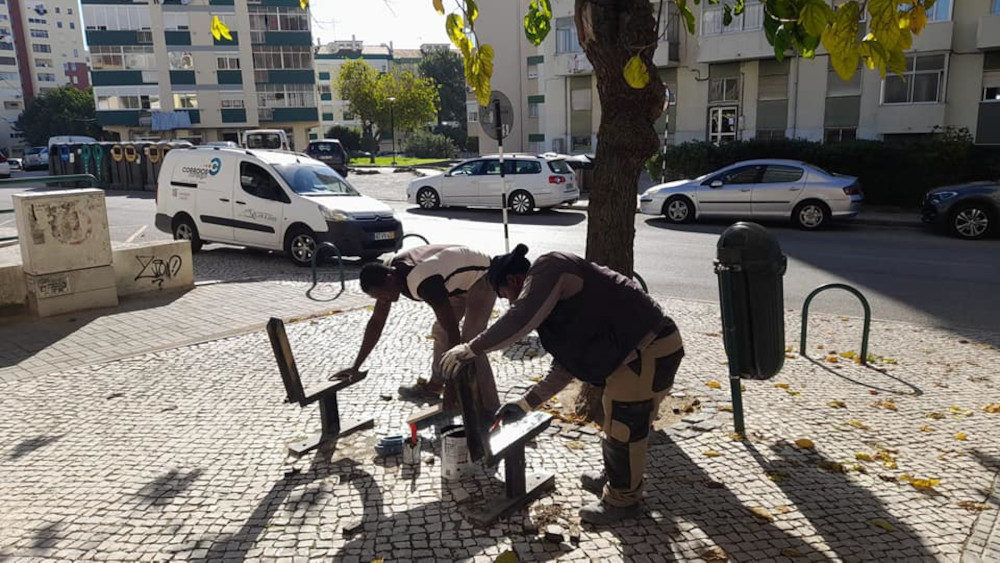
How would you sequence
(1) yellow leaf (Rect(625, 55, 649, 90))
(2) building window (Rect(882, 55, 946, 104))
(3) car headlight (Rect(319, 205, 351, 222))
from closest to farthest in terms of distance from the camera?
(1) yellow leaf (Rect(625, 55, 649, 90)) < (3) car headlight (Rect(319, 205, 351, 222)) < (2) building window (Rect(882, 55, 946, 104))

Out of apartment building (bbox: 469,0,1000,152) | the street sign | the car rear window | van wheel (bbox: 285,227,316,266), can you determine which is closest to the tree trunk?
the street sign

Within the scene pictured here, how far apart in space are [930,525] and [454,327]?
299 cm

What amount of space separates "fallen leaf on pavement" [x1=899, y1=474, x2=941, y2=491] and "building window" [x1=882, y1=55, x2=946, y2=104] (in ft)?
88.3

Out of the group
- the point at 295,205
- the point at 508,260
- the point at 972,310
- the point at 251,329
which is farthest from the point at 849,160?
the point at 508,260

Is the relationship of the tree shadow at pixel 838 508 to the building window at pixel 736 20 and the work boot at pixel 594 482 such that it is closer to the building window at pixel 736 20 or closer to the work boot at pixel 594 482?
the work boot at pixel 594 482

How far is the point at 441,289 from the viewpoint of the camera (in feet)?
15.9

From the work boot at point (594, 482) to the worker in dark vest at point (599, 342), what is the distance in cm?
33

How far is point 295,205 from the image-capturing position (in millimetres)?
12242

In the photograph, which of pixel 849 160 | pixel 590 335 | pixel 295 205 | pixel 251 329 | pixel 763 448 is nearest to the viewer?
pixel 590 335

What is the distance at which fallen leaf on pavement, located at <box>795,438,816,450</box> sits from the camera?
479 centimetres

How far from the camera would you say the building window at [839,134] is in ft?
96.8

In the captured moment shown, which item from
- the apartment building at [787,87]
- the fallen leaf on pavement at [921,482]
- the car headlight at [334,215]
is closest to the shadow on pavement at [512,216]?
the car headlight at [334,215]

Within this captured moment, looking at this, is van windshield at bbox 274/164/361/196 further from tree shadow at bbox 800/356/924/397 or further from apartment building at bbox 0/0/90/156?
apartment building at bbox 0/0/90/156

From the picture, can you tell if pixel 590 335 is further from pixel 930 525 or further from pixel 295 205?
pixel 295 205
